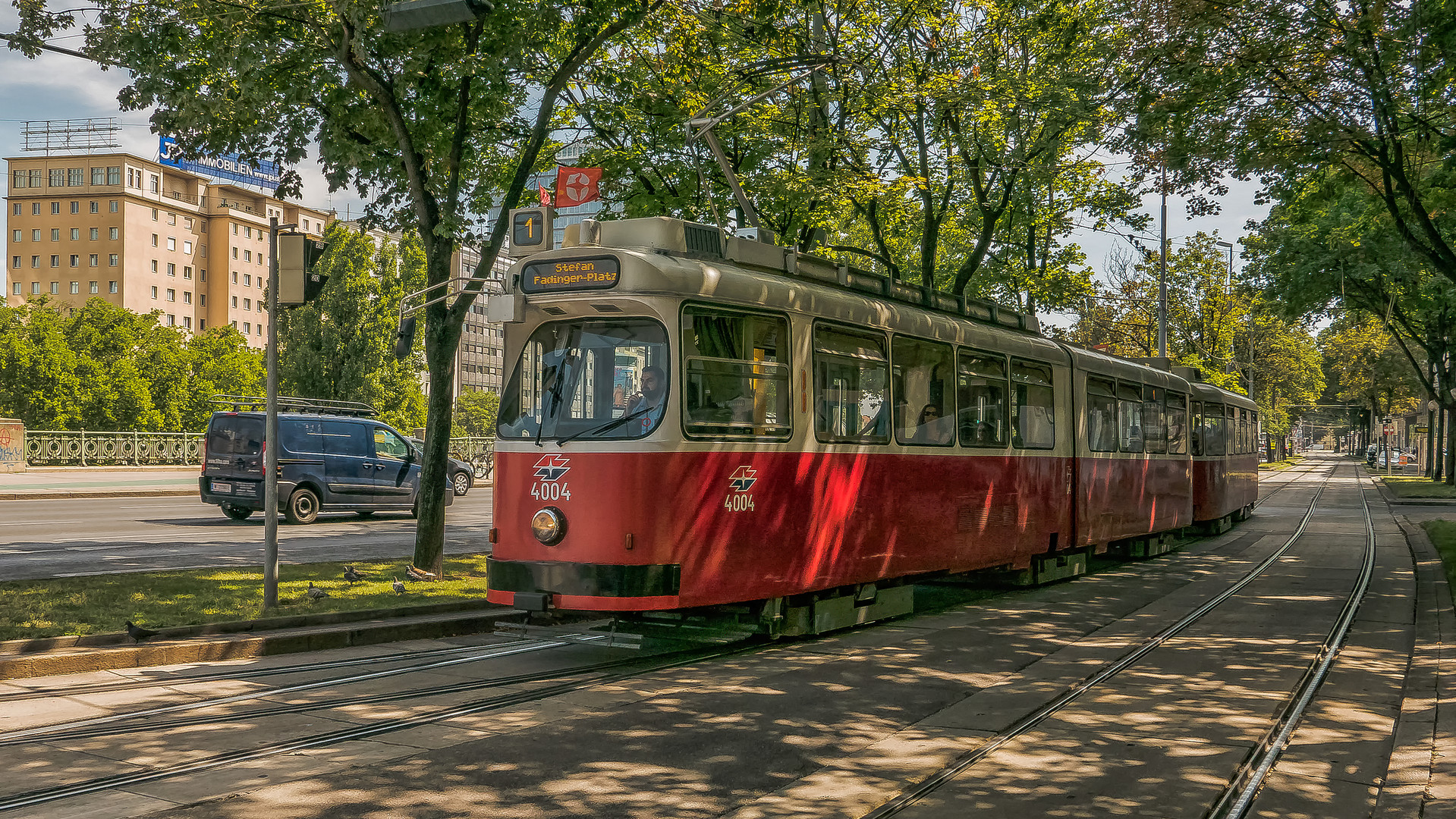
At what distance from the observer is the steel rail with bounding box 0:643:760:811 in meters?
5.18

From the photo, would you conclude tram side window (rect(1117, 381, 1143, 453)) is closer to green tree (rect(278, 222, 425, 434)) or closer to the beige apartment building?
green tree (rect(278, 222, 425, 434))

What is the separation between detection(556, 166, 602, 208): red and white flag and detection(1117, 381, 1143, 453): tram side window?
8.08 metres

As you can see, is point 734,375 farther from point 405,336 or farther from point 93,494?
point 93,494

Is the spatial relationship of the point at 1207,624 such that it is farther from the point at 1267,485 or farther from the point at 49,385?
the point at 49,385

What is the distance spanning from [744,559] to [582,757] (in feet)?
10.4

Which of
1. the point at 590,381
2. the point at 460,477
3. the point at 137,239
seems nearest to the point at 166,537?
the point at 590,381

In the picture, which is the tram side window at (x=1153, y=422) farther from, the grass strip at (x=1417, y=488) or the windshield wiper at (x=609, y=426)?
the grass strip at (x=1417, y=488)

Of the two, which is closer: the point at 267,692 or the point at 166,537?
the point at 267,692

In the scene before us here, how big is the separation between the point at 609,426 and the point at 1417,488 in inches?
1798

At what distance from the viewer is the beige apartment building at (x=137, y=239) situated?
103000 mm

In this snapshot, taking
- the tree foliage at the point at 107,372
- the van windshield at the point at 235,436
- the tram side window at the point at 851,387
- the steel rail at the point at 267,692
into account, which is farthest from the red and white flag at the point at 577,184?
the tree foliage at the point at 107,372

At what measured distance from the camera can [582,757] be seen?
6.08 meters

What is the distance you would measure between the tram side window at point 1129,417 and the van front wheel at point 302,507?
14.4 m

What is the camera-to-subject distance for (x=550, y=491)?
873 cm
